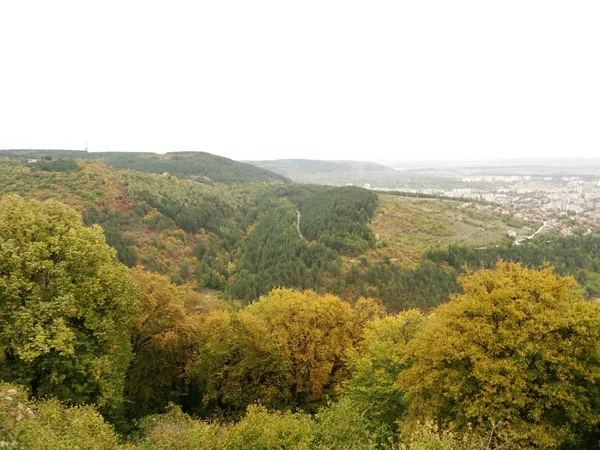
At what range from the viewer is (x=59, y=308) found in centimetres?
1983

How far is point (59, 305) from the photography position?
784 inches

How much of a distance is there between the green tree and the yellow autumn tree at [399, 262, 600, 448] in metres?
20.0

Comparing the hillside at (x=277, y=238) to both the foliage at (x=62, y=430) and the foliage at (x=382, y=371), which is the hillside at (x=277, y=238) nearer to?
the foliage at (x=382, y=371)

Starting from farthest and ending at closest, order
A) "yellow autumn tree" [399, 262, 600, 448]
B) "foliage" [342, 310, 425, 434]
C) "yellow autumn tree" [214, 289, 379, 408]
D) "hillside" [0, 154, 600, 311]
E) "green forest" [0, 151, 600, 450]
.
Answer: "hillside" [0, 154, 600, 311] < "yellow autumn tree" [214, 289, 379, 408] < "foliage" [342, 310, 425, 434] < "yellow autumn tree" [399, 262, 600, 448] < "green forest" [0, 151, 600, 450]

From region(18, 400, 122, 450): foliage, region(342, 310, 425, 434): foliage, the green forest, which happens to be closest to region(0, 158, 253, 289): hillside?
the green forest

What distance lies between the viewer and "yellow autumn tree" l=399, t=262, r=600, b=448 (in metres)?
A: 18.0

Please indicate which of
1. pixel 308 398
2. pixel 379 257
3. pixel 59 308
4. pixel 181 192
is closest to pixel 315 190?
pixel 181 192

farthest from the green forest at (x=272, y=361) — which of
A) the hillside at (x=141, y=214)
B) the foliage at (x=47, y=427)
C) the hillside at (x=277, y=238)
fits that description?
the hillside at (x=141, y=214)

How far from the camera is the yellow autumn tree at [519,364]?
18047 millimetres

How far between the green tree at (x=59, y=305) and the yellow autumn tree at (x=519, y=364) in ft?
65.6

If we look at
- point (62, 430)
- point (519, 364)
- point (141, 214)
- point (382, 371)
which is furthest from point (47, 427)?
point (141, 214)

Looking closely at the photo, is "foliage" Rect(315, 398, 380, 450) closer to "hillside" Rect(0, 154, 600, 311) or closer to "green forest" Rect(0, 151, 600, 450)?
"green forest" Rect(0, 151, 600, 450)

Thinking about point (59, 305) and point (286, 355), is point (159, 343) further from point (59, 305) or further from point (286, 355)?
point (59, 305)

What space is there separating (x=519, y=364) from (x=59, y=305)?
26.1 meters
